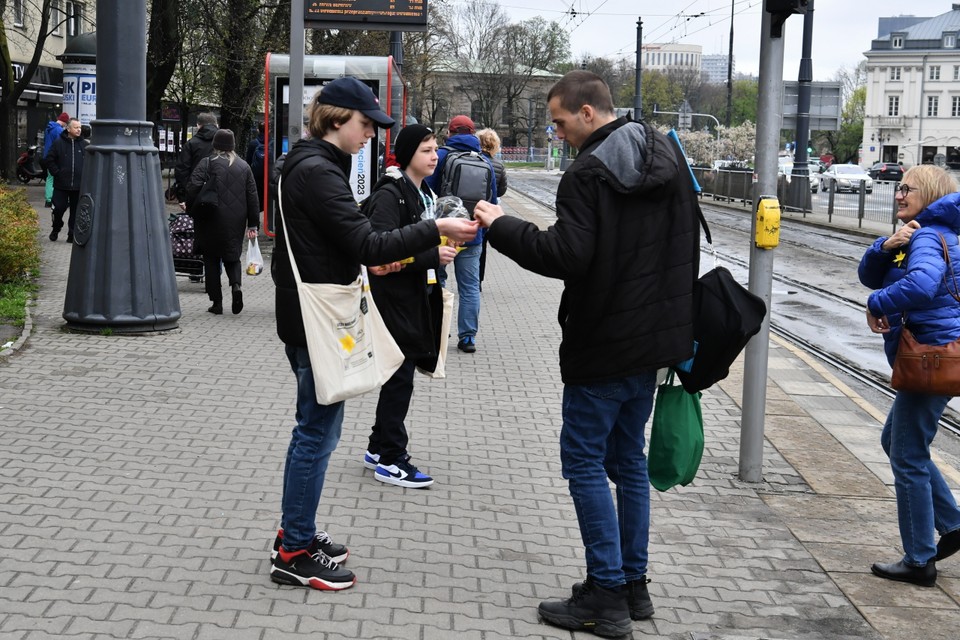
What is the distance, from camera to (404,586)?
454cm

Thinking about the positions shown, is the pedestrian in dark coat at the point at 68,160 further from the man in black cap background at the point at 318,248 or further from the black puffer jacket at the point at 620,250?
the black puffer jacket at the point at 620,250

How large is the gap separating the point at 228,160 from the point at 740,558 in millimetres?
7338

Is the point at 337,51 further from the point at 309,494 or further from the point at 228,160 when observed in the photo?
the point at 309,494

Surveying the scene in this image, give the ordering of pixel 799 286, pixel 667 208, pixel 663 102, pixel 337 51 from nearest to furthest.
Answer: pixel 667 208
pixel 799 286
pixel 337 51
pixel 663 102

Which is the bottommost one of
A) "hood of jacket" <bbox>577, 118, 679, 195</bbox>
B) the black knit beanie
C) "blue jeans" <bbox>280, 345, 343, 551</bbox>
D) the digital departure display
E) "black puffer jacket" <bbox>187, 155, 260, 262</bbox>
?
"blue jeans" <bbox>280, 345, 343, 551</bbox>

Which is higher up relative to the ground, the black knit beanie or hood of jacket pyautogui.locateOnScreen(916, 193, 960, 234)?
the black knit beanie

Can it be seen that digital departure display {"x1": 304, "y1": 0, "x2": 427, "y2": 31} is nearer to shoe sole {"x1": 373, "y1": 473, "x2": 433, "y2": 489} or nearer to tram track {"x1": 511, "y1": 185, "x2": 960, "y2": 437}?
tram track {"x1": 511, "y1": 185, "x2": 960, "y2": 437}

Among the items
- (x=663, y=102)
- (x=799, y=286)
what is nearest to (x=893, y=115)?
(x=663, y=102)

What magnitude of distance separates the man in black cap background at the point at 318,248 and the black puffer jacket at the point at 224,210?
668 centimetres

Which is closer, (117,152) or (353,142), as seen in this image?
(353,142)

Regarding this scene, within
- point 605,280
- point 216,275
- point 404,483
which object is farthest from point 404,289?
point 216,275

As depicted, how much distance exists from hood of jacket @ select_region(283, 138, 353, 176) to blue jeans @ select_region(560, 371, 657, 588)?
45.9 inches

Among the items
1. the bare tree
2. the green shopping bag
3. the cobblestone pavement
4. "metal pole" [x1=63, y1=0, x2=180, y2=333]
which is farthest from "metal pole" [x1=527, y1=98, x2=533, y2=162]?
the green shopping bag

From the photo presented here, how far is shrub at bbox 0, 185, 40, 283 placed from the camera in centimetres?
1173
